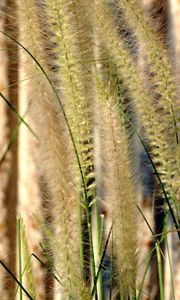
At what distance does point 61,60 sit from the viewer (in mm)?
1021

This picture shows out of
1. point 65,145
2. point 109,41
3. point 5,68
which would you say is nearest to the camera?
point 65,145

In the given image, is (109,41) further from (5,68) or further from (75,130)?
(5,68)

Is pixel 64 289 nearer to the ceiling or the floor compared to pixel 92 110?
nearer to the floor

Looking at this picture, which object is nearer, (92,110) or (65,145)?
(65,145)

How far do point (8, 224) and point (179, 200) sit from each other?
439 millimetres

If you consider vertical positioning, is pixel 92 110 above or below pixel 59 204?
above

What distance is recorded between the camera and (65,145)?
997 millimetres

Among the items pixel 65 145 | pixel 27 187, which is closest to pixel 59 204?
pixel 65 145

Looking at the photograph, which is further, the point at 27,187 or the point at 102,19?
the point at 27,187

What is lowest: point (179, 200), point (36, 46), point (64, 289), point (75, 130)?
point (64, 289)

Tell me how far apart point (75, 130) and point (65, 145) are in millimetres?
44

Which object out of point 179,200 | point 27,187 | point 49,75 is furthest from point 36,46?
point 27,187

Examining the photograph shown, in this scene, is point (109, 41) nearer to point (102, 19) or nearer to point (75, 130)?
point (102, 19)

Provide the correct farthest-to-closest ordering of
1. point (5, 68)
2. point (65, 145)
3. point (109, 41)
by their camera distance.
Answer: point (5, 68), point (109, 41), point (65, 145)
